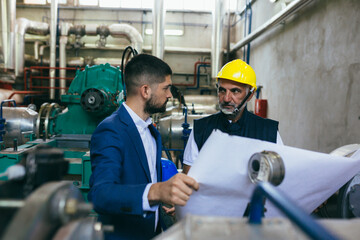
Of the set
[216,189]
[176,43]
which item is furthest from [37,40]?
[216,189]

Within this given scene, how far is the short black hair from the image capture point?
4.33 feet

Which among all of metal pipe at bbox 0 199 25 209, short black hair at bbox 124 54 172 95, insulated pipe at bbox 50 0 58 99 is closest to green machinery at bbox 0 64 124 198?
short black hair at bbox 124 54 172 95

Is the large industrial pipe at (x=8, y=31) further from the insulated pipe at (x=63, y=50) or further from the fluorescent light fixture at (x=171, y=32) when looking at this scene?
the fluorescent light fixture at (x=171, y=32)

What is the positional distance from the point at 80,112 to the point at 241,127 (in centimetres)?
226

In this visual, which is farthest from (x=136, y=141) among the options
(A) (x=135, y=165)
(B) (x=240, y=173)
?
(B) (x=240, y=173)

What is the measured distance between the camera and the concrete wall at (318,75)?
262cm

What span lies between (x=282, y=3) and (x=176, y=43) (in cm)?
393

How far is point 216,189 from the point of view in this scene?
0.77 m

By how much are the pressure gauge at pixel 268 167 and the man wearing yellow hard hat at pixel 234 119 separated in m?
0.93

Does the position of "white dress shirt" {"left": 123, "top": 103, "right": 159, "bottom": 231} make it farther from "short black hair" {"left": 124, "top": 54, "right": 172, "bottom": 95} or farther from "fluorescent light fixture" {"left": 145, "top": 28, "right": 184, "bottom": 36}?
"fluorescent light fixture" {"left": 145, "top": 28, "right": 184, "bottom": 36}

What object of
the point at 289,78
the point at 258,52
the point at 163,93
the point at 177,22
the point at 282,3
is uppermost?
the point at 177,22

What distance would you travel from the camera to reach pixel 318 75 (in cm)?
320

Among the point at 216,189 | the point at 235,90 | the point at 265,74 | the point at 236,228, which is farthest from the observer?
the point at 265,74

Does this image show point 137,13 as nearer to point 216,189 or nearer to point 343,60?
point 343,60
